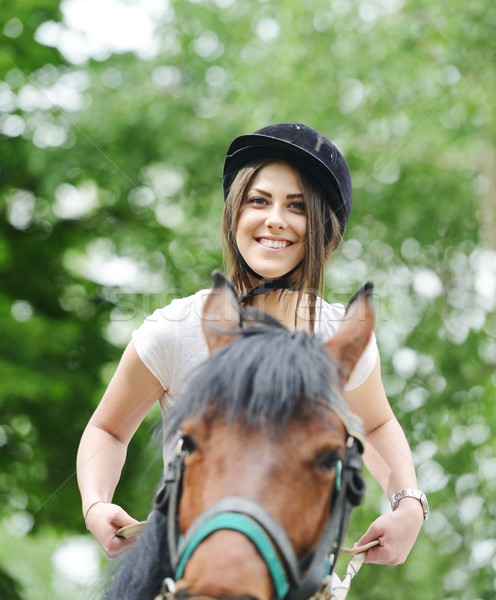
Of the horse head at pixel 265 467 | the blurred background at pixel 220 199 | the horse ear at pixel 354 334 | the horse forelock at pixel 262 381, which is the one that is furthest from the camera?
the blurred background at pixel 220 199

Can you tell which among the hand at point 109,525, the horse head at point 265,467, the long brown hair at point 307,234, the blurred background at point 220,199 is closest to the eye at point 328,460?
the horse head at point 265,467

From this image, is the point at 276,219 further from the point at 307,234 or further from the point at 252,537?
the point at 252,537

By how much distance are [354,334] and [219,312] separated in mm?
369

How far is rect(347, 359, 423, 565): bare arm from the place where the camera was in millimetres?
2799

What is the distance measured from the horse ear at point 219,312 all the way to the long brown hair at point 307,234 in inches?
25.0

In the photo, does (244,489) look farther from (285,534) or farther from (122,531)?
(122,531)

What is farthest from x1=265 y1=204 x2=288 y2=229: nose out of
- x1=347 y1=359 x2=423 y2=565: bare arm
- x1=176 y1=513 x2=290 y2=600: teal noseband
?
x1=176 y1=513 x2=290 y2=600: teal noseband

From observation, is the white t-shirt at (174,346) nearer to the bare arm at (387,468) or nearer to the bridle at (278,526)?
the bare arm at (387,468)

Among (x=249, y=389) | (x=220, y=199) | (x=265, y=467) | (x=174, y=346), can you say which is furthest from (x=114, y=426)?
(x=220, y=199)

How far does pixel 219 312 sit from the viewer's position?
236 cm

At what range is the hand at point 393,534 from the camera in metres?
2.79

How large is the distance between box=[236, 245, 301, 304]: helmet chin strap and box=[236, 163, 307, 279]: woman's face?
0.07ft

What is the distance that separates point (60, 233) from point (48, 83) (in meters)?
1.62

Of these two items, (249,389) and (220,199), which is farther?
(220,199)
